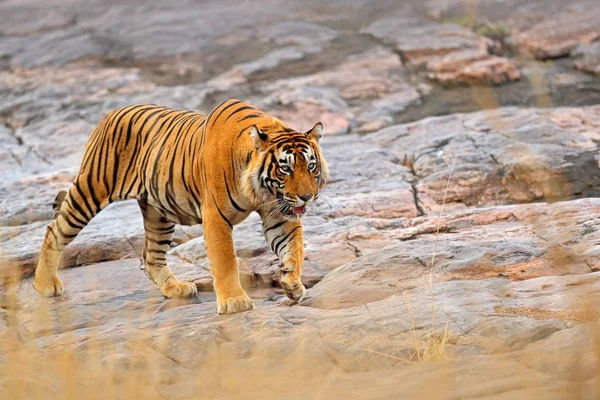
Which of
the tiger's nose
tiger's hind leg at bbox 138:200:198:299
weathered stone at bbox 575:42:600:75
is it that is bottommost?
weathered stone at bbox 575:42:600:75

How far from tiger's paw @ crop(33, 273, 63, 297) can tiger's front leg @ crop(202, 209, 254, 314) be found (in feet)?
5.05

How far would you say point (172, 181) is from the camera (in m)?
5.29

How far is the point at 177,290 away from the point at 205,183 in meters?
0.97

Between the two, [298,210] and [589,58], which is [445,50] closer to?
[589,58]

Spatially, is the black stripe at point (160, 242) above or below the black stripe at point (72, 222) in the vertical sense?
below

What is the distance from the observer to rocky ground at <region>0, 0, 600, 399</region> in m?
3.32

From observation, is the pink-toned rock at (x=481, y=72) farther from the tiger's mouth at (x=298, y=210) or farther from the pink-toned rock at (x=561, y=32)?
the tiger's mouth at (x=298, y=210)

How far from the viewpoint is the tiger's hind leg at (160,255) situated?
5.63 m

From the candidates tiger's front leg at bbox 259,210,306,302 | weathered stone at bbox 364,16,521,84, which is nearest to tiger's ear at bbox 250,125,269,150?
tiger's front leg at bbox 259,210,306,302

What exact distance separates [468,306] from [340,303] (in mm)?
898

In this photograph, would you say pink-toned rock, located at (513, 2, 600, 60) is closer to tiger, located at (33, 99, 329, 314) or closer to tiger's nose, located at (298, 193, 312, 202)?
tiger, located at (33, 99, 329, 314)

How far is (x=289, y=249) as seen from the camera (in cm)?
478

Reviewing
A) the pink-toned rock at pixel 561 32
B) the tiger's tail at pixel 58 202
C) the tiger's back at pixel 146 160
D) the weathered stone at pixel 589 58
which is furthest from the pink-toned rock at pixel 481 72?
the tiger's tail at pixel 58 202

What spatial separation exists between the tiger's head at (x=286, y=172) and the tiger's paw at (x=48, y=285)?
1845mm
